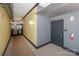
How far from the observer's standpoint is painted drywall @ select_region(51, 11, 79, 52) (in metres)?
1.57

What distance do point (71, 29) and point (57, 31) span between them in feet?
0.83

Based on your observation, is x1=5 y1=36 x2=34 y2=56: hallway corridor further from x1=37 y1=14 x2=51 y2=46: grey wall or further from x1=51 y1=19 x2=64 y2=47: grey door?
x1=51 y1=19 x2=64 y2=47: grey door

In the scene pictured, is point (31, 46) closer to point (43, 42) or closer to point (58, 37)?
point (43, 42)

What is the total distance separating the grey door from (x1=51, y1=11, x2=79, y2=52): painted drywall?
0.07 m

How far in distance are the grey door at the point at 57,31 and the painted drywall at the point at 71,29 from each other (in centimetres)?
7

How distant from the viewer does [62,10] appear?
1.59 metres

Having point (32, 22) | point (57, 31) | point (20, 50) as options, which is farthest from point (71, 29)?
point (20, 50)

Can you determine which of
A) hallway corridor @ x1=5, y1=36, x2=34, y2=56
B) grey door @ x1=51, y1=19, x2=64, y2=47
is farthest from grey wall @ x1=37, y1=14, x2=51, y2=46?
hallway corridor @ x1=5, y1=36, x2=34, y2=56

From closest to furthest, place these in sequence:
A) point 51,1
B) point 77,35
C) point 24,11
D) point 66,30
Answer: point 51,1 → point 77,35 → point 66,30 → point 24,11

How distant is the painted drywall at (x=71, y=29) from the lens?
1.57m

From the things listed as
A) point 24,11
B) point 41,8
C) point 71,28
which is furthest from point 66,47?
point 24,11

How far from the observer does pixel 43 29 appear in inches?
67.8

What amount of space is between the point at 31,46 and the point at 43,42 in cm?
40

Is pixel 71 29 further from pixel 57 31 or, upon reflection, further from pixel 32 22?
pixel 32 22
